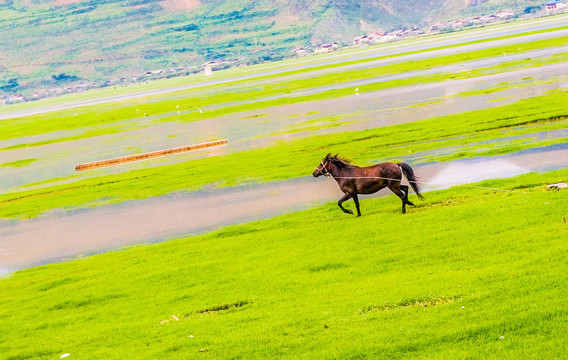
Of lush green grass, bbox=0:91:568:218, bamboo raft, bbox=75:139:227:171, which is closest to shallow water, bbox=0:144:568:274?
lush green grass, bbox=0:91:568:218

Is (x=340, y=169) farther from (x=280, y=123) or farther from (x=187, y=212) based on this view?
(x=280, y=123)

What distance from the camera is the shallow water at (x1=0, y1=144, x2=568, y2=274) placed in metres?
27.7

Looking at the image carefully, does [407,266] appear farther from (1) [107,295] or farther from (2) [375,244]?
(1) [107,295]

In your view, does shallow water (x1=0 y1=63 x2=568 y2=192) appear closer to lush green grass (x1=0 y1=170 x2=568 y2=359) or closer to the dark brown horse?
the dark brown horse

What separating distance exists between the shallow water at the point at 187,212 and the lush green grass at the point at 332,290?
2.40 metres

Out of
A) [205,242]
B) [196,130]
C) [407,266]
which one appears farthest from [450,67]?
[407,266]

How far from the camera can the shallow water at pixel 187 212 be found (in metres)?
27.7

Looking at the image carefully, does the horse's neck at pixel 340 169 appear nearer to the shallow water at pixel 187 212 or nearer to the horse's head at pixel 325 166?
the horse's head at pixel 325 166

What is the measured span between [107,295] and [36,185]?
3130 centimetres

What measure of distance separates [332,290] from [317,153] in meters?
25.3

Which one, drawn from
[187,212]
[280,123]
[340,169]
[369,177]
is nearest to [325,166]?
[340,169]

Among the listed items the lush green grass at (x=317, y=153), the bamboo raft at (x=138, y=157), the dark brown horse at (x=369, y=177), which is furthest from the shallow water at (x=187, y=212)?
the bamboo raft at (x=138, y=157)

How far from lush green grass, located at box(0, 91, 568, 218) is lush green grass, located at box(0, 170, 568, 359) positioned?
1110 centimetres

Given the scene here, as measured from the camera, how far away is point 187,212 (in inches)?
1245
